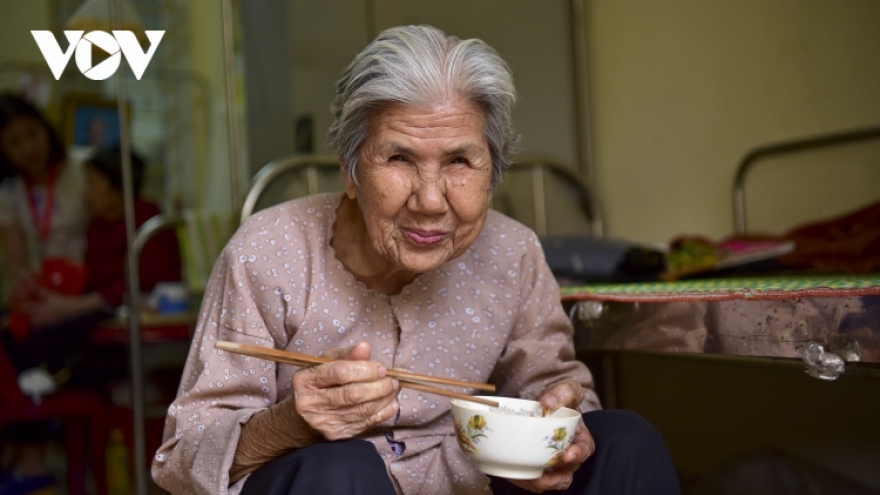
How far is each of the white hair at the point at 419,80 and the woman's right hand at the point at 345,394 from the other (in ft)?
1.13

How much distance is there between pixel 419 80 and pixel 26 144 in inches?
73.8

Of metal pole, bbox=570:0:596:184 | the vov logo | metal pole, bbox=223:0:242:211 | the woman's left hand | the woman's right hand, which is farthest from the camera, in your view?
metal pole, bbox=570:0:596:184

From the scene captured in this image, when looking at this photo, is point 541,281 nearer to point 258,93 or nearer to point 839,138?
point 839,138

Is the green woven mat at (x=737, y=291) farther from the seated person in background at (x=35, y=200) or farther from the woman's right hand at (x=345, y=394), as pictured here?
the seated person in background at (x=35, y=200)

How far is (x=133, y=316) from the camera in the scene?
2689mm

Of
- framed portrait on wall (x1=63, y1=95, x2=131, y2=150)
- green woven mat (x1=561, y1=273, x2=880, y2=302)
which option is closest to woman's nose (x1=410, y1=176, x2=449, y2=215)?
green woven mat (x1=561, y1=273, x2=880, y2=302)

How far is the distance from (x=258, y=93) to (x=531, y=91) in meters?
1.05

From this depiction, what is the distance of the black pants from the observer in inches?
41.3

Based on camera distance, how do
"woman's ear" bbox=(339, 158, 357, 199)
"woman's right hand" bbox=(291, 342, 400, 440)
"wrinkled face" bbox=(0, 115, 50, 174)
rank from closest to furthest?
"woman's right hand" bbox=(291, 342, 400, 440)
"woman's ear" bbox=(339, 158, 357, 199)
"wrinkled face" bbox=(0, 115, 50, 174)

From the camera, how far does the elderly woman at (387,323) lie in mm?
1089

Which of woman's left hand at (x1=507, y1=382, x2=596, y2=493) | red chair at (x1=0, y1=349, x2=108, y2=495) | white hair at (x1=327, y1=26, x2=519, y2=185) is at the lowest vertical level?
red chair at (x1=0, y1=349, x2=108, y2=495)

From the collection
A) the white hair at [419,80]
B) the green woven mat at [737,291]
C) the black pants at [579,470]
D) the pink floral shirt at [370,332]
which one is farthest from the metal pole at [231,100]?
the black pants at [579,470]

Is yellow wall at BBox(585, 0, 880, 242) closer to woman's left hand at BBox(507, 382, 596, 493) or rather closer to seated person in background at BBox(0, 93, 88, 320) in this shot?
woman's left hand at BBox(507, 382, 596, 493)

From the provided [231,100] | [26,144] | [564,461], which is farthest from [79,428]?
[564,461]
